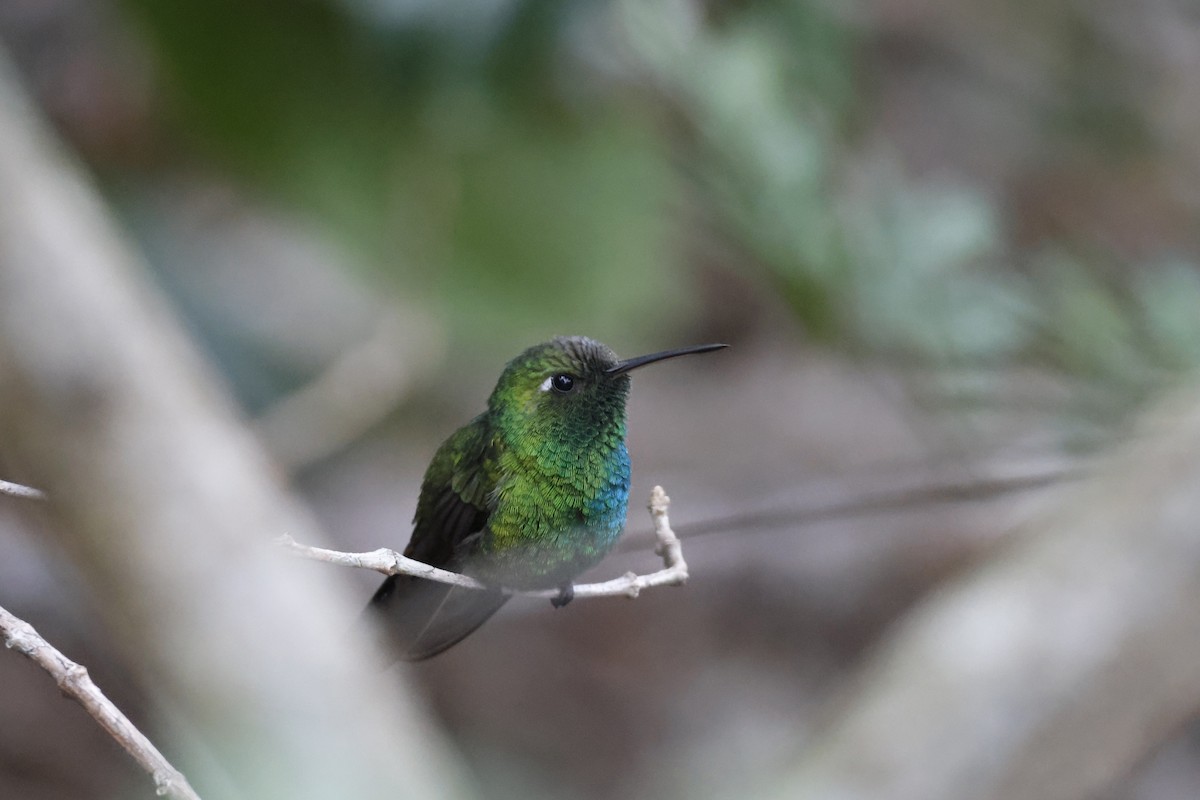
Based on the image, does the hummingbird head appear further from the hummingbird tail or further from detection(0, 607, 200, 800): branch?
detection(0, 607, 200, 800): branch

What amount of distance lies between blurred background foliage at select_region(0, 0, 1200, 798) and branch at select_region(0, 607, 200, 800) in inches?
15.5

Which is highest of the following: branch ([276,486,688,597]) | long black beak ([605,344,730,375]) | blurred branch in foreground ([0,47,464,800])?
blurred branch in foreground ([0,47,464,800])

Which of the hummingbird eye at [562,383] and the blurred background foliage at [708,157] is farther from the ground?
the blurred background foliage at [708,157]

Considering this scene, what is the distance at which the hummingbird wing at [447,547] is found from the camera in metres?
0.56

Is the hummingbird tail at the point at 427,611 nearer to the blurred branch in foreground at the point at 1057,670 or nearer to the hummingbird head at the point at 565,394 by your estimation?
the hummingbird head at the point at 565,394

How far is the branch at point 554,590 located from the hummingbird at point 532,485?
1 centimetres

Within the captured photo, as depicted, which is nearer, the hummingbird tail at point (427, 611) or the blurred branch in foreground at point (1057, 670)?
the hummingbird tail at point (427, 611)

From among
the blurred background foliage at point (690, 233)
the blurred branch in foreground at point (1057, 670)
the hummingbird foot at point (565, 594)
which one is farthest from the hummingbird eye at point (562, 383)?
the blurred branch in foreground at point (1057, 670)

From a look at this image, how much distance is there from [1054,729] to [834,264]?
113cm

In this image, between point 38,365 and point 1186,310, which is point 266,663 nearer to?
point 38,365

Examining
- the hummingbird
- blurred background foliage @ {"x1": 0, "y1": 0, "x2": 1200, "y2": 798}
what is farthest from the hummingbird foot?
blurred background foliage @ {"x1": 0, "y1": 0, "x2": 1200, "y2": 798}

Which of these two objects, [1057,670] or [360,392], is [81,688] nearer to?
[360,392]

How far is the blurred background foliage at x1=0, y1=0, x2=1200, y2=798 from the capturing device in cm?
182

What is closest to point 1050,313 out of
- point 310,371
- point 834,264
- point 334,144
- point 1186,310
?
point 1186,310
